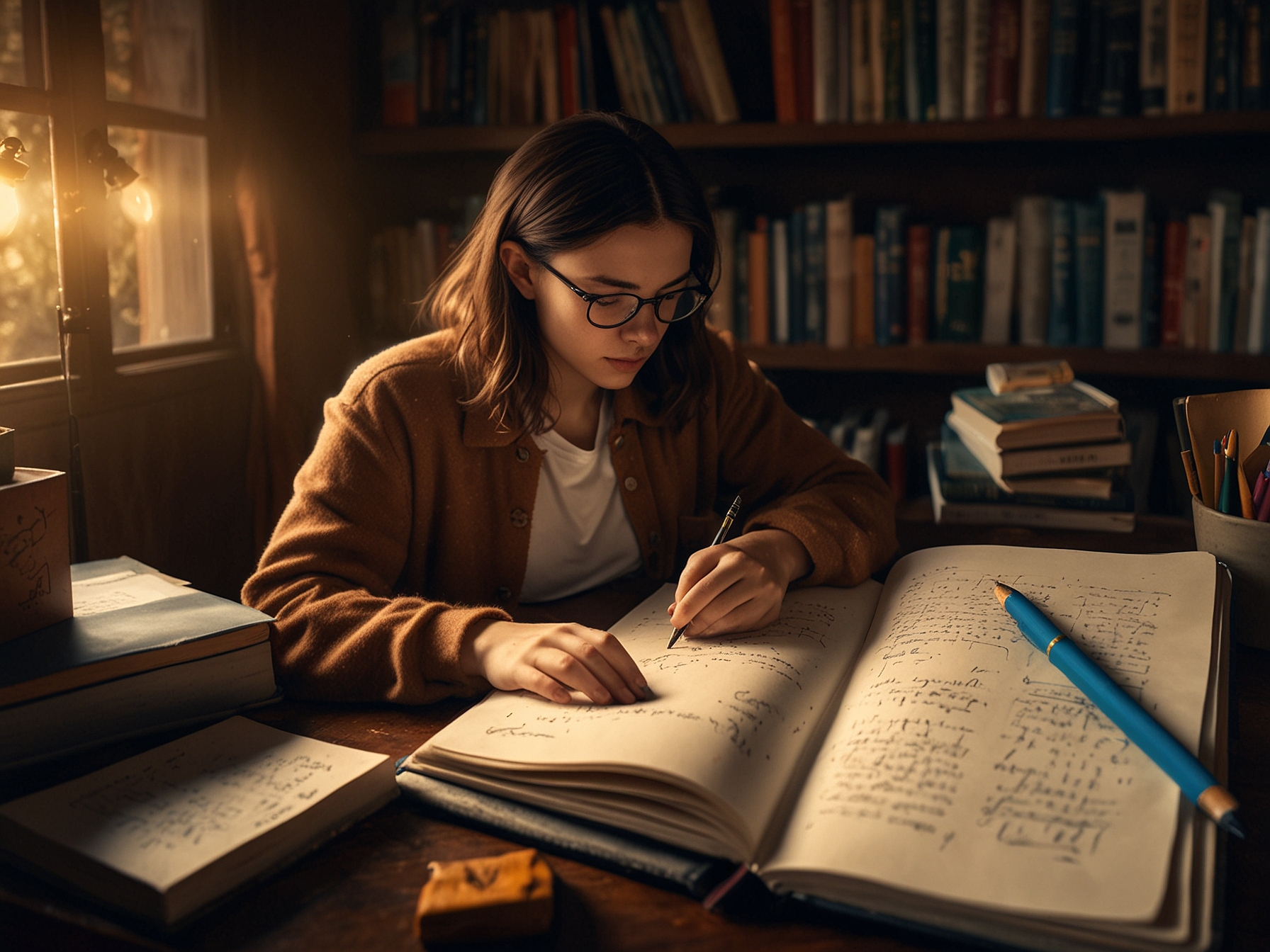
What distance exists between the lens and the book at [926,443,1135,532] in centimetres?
132

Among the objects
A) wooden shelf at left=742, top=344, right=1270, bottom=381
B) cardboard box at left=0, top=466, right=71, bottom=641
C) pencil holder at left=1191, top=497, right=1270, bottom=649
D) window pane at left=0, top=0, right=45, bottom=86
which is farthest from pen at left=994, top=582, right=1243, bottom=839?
window pane at left=0, top=0, right=45, bottom=86

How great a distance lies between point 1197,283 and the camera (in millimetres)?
1914

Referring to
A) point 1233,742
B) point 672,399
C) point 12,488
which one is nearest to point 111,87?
point 672,399

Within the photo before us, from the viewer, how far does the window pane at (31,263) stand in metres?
1.72

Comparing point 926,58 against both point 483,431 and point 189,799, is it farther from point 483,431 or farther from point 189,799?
point 189,799

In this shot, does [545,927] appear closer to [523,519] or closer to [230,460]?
[523,519]

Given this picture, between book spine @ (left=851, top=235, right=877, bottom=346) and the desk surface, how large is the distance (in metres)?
1.56

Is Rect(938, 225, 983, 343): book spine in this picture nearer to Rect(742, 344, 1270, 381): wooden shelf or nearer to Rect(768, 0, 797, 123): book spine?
Rect(742, 344, 1270, 381): wooden shelf

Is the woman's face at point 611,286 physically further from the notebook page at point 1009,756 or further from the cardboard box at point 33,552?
the cardboard box at point 33,552

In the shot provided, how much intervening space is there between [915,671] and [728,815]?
0.23 meters

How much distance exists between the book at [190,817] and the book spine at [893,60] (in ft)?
5.81

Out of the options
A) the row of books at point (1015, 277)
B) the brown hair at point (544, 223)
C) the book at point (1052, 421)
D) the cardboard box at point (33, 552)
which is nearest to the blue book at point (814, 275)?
the row of books at point (1015, 277)

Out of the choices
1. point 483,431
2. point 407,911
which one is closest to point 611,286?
point 483,431

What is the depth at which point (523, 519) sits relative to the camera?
119cm
